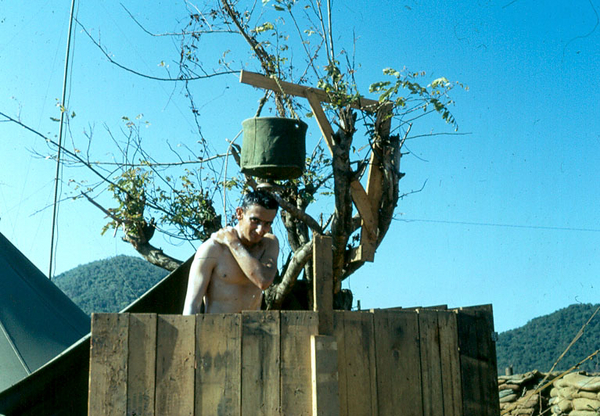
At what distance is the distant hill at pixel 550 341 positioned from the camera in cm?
2242

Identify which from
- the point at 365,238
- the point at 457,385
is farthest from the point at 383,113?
the point at 457,385

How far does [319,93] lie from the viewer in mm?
5590

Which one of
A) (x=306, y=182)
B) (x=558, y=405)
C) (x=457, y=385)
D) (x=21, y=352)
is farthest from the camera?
(x=558, y=405)

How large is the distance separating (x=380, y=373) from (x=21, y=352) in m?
3.05

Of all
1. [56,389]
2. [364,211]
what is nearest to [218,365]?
[56,389]

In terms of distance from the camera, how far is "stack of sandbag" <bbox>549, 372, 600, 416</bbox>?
12809 millimetres

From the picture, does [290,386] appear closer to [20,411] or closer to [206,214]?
[20,411]

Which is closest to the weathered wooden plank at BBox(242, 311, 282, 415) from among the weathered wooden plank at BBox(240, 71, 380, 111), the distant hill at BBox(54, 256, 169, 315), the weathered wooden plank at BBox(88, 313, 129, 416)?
the weathered wooden plank at BBox(88, 313, 129, 416)

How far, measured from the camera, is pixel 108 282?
3238cm

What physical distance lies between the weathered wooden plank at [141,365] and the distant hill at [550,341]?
2098 centimetres

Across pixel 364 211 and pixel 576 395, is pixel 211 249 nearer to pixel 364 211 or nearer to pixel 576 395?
pixel 364 211

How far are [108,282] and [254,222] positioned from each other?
30277 millimetres

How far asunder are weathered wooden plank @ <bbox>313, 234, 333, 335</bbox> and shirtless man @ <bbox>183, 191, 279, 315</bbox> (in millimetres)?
759

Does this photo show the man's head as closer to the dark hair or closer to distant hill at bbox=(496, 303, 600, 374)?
the dark hair
